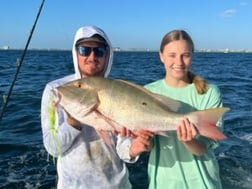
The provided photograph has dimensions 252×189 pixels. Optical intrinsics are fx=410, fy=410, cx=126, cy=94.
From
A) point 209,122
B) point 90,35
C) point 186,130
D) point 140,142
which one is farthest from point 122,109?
point 90,35

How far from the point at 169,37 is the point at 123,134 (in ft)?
3.54

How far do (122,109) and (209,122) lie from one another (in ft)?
2.37

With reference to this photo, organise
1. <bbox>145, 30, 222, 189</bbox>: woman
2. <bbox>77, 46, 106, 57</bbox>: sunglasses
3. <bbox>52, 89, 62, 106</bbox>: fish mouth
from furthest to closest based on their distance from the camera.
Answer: <bbox>77, 46, 106, 57</bbox>: sunglasses → <bbox>145, 30, 222, 189</bbox>: woman → <bbox>52, 89, 62, 106</bbox>: fish mouth

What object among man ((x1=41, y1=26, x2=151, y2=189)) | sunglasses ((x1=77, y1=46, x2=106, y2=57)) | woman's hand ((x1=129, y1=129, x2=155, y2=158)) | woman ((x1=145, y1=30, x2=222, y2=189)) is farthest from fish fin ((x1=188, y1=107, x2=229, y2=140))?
sunglasses ((x1=77, y1=46, x2=106, y2=57))

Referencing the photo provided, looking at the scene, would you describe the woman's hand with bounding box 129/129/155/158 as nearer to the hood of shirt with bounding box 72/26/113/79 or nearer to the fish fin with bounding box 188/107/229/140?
the fish fin with bounding box 188/107/229/140

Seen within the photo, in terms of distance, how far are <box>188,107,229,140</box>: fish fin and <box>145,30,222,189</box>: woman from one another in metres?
0.31

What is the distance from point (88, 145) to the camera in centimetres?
399

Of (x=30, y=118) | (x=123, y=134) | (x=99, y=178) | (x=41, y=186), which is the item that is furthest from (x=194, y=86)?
(x=30, y=118)

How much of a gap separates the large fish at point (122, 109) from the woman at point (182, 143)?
11.6 inches

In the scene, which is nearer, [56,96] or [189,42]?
[56,96]

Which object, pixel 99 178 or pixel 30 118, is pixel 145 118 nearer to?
pixel 99 178

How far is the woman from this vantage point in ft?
12.3

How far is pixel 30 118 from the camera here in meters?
13.0

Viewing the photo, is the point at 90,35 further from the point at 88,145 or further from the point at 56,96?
the point at 88,145
